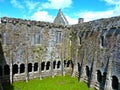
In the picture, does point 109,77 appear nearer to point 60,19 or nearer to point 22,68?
point 22,68

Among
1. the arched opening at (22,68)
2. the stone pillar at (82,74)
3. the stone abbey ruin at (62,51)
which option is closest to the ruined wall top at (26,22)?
the stone abbey ruin at (62,51)

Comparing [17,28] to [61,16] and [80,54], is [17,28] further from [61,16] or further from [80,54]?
[61,16]

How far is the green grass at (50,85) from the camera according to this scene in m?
24.0

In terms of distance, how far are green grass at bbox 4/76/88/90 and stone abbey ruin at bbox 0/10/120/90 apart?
96 cm

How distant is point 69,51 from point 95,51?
24.1 ft

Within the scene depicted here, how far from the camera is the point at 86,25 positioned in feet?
91.4

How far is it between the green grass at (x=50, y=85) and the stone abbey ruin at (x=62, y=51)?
96cm

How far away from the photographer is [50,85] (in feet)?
82.8

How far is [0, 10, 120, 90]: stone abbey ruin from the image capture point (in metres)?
22.3

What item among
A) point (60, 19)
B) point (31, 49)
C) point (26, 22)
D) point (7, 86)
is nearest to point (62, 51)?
point (31, 49)

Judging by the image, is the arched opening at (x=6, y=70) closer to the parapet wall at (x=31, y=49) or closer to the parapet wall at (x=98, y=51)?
the parapet wall at (x=31, y=49)

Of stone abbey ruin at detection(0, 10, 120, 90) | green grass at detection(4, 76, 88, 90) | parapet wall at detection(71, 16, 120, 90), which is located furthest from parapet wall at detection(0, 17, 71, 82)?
parapet wall at detection(71, 16, 120, 90)

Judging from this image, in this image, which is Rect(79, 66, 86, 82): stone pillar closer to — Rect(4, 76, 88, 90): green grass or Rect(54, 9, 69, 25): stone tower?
Rect(4, 76, 88, 90): green grass

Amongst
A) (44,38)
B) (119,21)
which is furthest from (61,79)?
(119,21)
